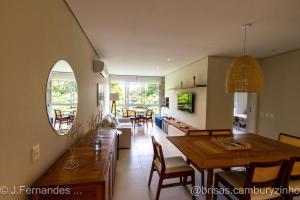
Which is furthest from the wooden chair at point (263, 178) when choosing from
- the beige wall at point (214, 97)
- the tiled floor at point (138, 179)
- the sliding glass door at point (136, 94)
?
the sliding glass door at point (136, 94)

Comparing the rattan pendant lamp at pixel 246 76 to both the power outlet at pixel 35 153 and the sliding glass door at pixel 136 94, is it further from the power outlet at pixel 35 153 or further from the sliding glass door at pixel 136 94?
the sliding glass door at pixel 136 94

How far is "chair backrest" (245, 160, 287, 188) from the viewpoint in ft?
5.16

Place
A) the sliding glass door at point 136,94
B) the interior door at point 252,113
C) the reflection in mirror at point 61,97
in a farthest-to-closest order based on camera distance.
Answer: the sliding glass door at point 136,94
the interior door at point 252,113
the reflection in mirror at point 61,97

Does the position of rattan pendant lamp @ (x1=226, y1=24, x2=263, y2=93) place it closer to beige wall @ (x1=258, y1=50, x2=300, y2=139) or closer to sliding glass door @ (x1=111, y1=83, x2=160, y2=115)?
beige wall @ (x1=258, y1=50, x2=300, y2=139)

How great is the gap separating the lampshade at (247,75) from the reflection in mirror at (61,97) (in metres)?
2.15

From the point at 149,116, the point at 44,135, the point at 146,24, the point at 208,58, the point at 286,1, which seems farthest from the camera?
the point at 149,116

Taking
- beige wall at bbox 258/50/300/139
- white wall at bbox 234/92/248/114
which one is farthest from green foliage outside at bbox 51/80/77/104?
white wall at bbox 234/92/248/114

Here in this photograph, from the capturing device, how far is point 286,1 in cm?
175

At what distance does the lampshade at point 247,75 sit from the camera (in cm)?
213

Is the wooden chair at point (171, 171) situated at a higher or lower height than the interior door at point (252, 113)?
lower

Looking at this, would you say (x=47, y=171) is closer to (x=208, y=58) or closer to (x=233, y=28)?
(x=233, y=28)

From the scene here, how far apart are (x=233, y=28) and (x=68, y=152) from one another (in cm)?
287

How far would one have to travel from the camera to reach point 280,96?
4020 mm

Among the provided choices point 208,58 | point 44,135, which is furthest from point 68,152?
point 208,58
